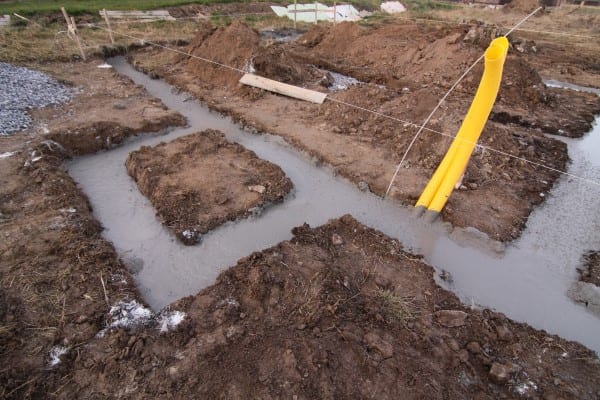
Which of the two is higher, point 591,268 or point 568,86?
point 568,86

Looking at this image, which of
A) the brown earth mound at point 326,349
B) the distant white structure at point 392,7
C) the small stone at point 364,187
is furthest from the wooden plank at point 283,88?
the distant white structure at point 392,7

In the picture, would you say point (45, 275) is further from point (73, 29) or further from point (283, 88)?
point (73, 29)

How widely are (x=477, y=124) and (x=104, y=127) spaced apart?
719 cm

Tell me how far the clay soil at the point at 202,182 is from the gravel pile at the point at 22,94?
3.24 m

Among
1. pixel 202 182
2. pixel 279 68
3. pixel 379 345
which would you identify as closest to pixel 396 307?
pixel 379 345

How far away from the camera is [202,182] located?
5871mm

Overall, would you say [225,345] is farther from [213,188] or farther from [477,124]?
[477,124]

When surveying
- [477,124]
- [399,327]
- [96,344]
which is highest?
[477,124]

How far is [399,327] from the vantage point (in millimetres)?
3672

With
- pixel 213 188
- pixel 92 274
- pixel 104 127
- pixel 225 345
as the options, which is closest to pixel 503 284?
pixel 225 345

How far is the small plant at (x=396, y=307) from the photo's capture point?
3768mm

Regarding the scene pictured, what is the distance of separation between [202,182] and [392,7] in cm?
2456

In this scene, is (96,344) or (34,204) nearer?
(96,344)

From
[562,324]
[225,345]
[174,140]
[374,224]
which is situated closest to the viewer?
[225,345]
